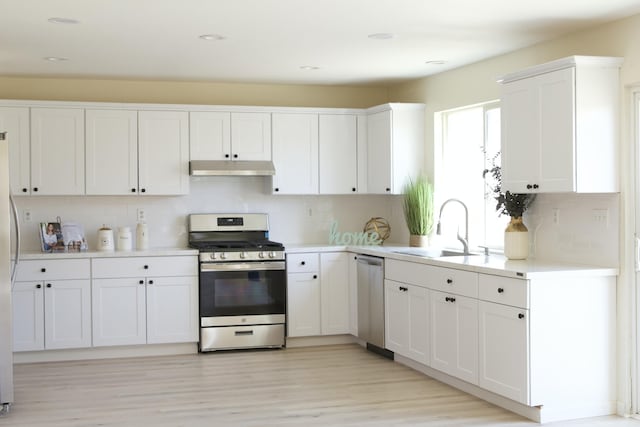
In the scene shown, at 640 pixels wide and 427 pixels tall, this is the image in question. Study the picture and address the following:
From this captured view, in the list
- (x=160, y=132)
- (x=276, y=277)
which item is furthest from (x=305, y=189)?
(x=160, y=132)

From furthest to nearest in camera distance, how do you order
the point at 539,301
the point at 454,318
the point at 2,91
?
the point at 2,91 < the point at 454,318 < the point at 539,301

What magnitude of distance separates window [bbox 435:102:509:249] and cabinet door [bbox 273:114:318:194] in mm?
1159

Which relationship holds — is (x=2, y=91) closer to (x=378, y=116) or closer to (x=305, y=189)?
(x=305, y=189)

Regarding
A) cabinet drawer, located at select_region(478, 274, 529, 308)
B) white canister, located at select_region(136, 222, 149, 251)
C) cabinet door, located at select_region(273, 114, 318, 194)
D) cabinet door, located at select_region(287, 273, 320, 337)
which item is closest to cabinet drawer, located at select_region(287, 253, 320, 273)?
cabinet door, located at select_region(287, 273, 320, 337)

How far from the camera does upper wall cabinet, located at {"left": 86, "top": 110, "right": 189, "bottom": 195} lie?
6.55 m

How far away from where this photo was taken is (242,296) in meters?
6.62

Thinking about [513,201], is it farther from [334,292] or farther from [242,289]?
[242,289]

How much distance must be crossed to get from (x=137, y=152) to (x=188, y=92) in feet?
2.70

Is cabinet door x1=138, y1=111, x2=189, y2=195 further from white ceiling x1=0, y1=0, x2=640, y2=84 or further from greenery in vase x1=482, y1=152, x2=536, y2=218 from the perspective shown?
greenery in vase x1=482, y1=152, x2=536, y2=218

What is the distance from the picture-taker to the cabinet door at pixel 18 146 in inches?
251

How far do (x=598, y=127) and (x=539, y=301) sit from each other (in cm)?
110

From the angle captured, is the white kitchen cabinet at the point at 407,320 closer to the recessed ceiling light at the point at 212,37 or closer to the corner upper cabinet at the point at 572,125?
the corner upper cabinet at the point at 572,125

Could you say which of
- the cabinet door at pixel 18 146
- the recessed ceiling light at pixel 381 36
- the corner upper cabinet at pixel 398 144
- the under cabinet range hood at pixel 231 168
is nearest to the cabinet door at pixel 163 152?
the under cabinet range hood at pixel 231 168

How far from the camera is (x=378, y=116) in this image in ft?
23.0
